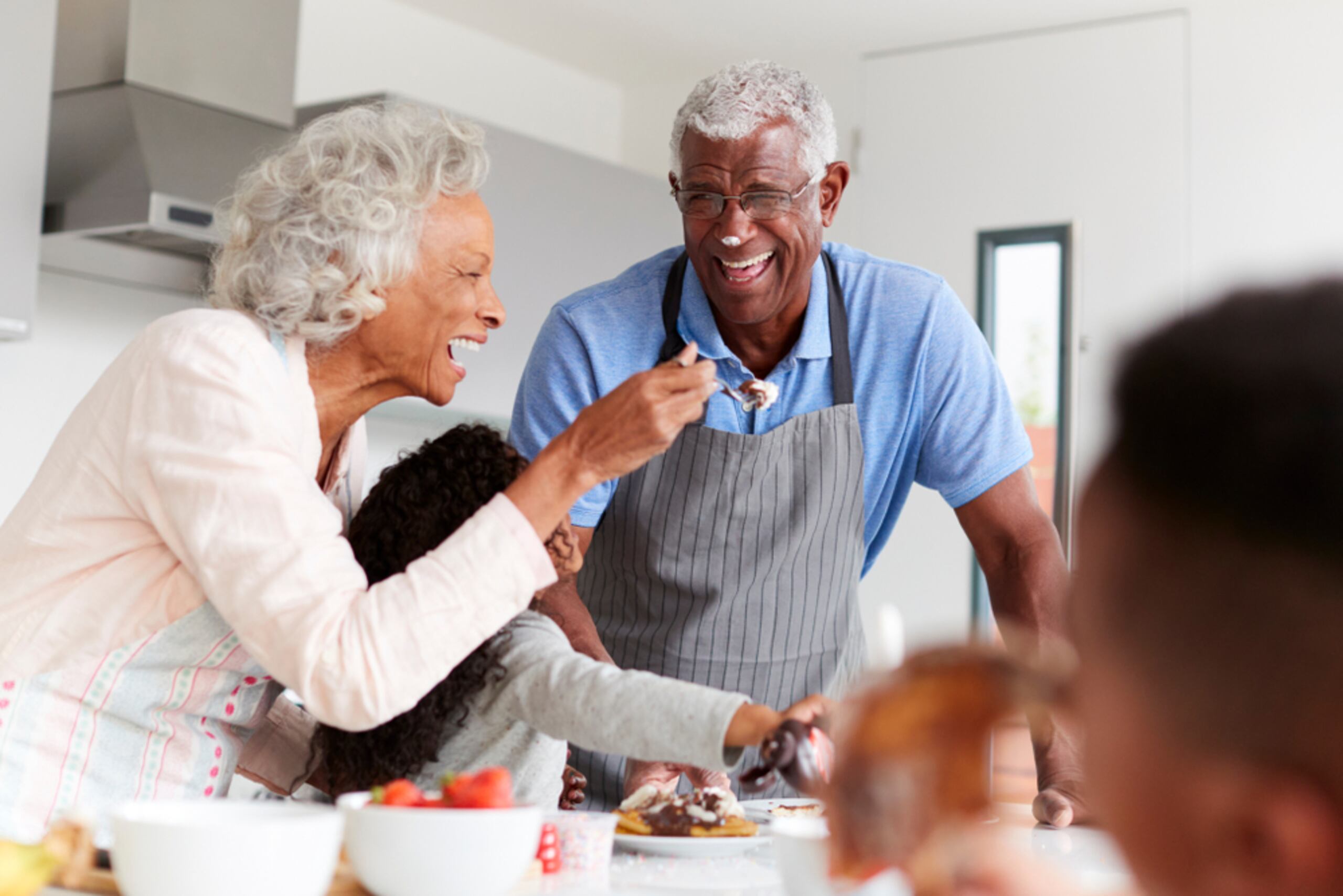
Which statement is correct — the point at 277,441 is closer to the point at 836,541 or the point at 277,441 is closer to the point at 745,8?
the point at 836,541

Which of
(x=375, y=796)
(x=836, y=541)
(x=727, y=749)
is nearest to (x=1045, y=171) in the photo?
(x=836, y=541)

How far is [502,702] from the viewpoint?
1330mm

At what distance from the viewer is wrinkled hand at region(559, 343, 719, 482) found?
A: 126 centimetres

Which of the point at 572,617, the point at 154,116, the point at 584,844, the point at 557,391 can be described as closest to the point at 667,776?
the point at 572,617

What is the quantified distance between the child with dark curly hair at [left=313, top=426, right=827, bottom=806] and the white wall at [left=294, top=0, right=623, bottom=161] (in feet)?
7.35

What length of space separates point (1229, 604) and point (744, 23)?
12.5 feet

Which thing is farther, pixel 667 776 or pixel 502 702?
pixel 667 776

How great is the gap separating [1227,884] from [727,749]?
2.68ft

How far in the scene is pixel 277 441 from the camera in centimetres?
116

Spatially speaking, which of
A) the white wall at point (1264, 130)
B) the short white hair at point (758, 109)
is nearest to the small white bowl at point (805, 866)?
the short white hair at point (758, 109)

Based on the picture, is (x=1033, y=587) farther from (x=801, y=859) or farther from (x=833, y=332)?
(x=801, y=859)

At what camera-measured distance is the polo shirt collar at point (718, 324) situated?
183cm

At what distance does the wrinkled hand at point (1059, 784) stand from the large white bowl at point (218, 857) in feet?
2.69

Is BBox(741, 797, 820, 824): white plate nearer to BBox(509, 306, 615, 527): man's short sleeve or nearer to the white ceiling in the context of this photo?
BBox(509, 306, 615, 527): man's short sleeve
